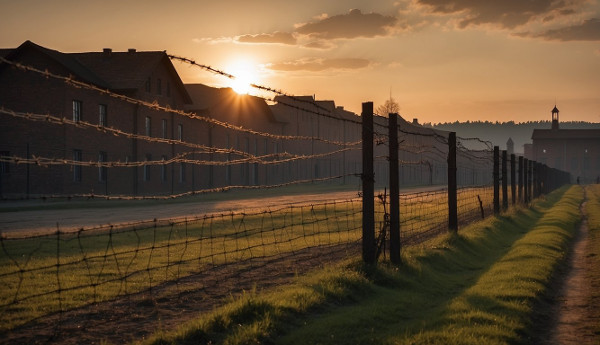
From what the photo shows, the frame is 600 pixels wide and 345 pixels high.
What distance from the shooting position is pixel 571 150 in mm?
146625

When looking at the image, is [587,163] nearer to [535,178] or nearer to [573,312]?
[535,178]

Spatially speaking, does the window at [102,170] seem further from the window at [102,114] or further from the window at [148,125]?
the window at [148,125]

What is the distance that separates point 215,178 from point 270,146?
46.2 feet

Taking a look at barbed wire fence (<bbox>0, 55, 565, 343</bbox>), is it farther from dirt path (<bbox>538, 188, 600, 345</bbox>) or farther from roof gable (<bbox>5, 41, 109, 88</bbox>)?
roof gable (<bbox>5, 41, 109, 88</bbox>)

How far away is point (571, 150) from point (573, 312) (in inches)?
5789

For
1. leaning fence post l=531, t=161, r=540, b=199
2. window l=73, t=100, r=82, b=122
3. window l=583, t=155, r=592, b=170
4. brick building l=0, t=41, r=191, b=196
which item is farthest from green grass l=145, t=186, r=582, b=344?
window l=583, t=155, r=592, b=170

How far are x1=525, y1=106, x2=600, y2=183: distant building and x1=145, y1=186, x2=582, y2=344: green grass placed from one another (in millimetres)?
140315

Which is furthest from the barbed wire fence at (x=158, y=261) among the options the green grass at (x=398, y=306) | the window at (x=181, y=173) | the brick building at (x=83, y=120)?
the window at (x=181, y=173)

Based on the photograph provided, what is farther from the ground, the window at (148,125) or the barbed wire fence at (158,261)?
the window at (148,125)

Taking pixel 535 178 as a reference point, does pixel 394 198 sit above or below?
below

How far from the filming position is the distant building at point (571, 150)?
14550cm

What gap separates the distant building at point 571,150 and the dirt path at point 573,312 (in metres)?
140

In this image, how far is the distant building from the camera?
145500 mm

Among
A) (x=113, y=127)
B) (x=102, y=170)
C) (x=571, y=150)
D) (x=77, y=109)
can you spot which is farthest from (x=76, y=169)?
(x=571, y=150)
